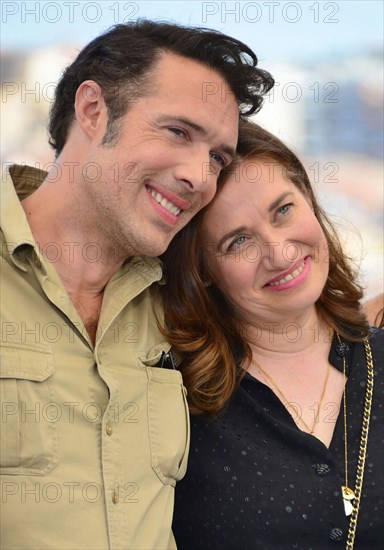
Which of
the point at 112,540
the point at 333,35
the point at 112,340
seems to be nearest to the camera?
the point at 112,540

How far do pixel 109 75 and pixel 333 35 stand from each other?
4.10 ft

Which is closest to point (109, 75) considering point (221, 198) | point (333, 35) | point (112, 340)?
point (221, 198)

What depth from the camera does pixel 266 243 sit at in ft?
5.28

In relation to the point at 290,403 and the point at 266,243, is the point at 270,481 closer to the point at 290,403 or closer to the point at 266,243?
the point at 290,403

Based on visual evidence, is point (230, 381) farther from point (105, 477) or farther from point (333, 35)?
point (333, 35)

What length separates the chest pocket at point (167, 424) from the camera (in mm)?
1470

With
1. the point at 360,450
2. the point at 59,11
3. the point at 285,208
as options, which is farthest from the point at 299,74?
the point at 360,450

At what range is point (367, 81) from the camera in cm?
265

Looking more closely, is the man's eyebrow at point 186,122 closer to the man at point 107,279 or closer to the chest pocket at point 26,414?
the man at point 107,279

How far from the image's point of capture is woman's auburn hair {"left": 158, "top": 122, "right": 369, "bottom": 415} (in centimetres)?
163

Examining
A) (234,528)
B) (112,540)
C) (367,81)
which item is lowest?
(234,528)

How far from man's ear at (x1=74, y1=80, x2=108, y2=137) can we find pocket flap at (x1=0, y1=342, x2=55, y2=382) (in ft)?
1.55

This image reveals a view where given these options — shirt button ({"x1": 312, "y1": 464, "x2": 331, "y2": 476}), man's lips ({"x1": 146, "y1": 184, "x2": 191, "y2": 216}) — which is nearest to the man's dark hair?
man's lips ({"x1": 146, "y1": 184, "x2": 191, "y2": 216})

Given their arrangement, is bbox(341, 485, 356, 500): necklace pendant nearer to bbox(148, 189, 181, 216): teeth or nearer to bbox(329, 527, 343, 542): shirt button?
bbox(329, 527, 343, 542): shirt button
